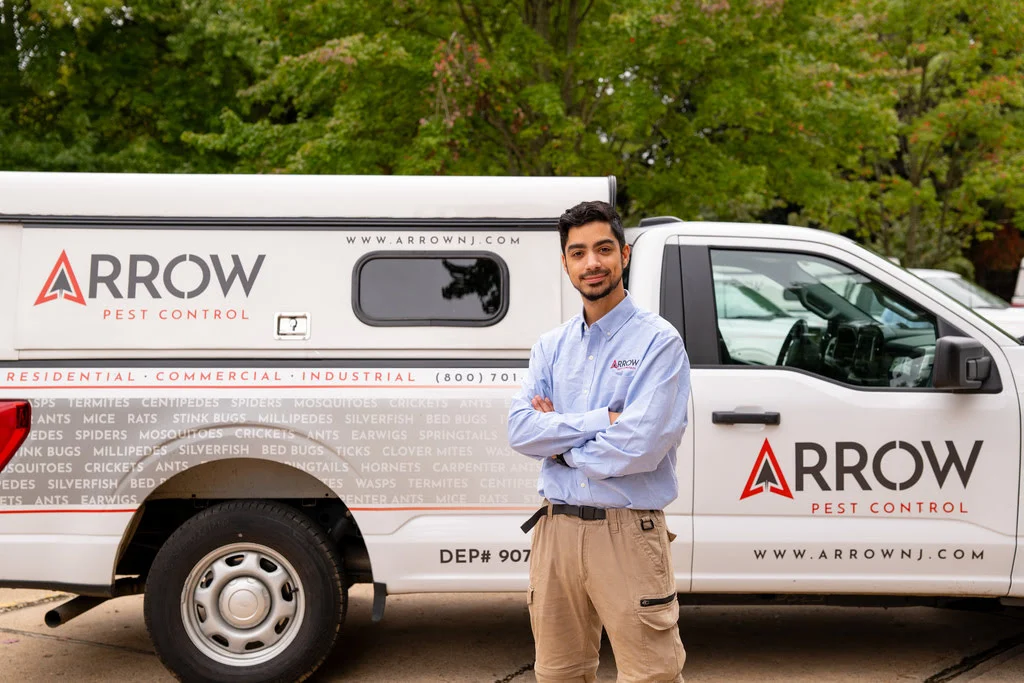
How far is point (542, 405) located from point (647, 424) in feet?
1.20

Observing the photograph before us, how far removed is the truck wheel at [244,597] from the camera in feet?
14.8

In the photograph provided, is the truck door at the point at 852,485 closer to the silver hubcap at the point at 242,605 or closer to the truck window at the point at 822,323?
the truck window at the point at 822,323

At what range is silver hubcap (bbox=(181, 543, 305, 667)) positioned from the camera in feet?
14.9

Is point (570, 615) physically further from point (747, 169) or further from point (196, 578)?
point (747, 169)

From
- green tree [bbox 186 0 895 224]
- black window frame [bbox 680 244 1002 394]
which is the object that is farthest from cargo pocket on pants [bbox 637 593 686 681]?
green tree [bbox 186 0 895 224]

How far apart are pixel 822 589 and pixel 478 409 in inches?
64.0

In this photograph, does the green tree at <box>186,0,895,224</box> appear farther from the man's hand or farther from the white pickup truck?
the man's hand

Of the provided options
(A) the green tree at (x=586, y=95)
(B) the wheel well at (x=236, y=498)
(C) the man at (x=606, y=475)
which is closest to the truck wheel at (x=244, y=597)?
(B) the wheel well at (x=236, y=498)

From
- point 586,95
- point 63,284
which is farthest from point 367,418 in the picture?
point 586,95

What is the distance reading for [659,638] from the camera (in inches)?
112

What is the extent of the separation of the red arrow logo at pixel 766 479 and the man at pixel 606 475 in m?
1.58

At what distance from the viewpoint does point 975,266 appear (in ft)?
98.5

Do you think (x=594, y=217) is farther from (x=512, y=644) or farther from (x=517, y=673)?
(x=512, y=644)

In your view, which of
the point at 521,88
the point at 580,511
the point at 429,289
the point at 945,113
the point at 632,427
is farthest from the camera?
the point at 945,113
